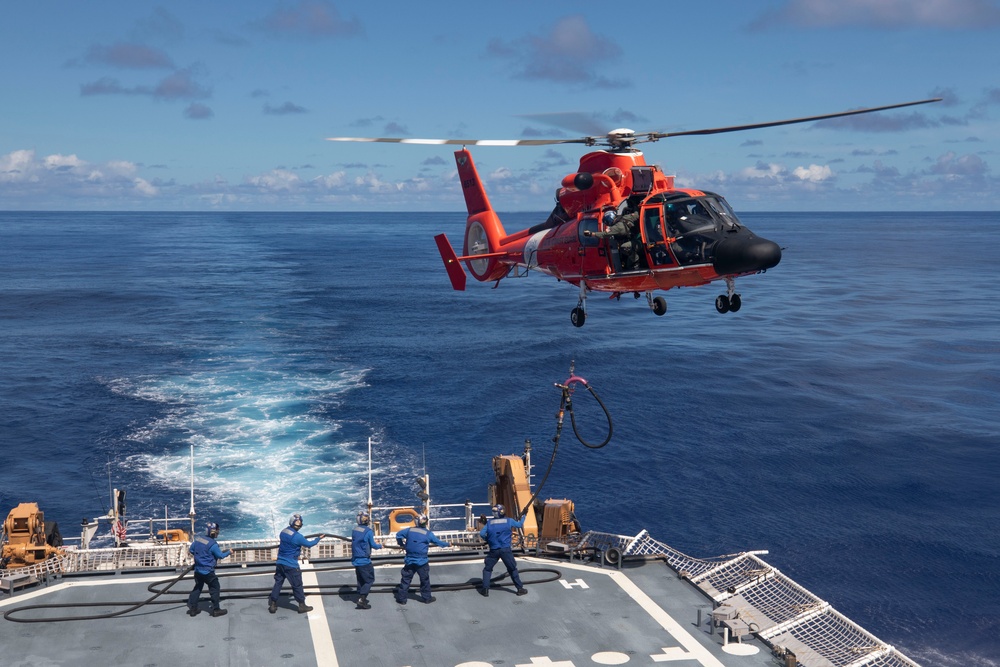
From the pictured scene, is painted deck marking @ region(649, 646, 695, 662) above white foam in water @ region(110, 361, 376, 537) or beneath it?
above

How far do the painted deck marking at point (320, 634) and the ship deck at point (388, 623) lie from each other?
0.03 meters

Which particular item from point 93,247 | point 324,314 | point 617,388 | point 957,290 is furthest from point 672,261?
point 93,247

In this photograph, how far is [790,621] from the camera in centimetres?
1806

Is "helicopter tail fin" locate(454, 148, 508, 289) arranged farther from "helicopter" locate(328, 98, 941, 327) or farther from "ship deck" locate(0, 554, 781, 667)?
"ship deck" locate(0, 554, 781, 667)

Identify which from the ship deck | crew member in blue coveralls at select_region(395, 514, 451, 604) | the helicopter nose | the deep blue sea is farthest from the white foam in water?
the helicopter nose

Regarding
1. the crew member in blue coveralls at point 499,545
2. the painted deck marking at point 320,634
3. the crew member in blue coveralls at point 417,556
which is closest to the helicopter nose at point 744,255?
the crew member in blue coveralls at point 499,545

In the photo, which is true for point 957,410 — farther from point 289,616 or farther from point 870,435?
point 289,616

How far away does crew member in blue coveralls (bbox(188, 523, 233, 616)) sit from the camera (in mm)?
18016

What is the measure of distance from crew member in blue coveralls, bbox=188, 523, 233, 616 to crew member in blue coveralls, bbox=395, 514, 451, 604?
356 centimetres

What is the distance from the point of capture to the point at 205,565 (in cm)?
1806

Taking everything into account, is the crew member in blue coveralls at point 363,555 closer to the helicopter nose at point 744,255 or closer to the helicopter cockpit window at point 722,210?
the helicopter nose at point 744,255

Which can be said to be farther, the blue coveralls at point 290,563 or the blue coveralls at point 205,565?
the blue coveralls at point 290,563

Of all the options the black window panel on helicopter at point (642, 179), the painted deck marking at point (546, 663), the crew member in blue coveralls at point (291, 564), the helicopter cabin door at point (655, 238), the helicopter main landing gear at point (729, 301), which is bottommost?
the painted deck marking at point (546, 663)

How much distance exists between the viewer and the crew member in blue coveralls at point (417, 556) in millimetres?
18797
